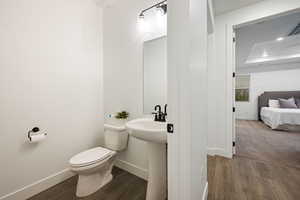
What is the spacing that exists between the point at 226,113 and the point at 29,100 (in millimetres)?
2769

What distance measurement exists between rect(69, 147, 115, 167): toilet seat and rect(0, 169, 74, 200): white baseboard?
1.59 ft

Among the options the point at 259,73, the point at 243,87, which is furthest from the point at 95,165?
the point at 259,73

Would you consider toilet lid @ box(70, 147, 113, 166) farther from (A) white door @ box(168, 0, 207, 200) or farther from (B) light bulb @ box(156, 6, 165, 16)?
(B) light bulb @ box(156, 6, 165, 16)

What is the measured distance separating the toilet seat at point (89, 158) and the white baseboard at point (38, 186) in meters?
0.49

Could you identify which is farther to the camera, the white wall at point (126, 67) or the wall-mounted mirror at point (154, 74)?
the white wall at point (126, 67)

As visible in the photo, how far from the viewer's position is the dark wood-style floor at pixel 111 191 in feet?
4.84

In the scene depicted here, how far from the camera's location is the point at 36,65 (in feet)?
5.08

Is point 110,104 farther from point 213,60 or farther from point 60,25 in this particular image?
point 213,60

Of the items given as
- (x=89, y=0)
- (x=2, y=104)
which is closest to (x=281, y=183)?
(x=2, y=104)

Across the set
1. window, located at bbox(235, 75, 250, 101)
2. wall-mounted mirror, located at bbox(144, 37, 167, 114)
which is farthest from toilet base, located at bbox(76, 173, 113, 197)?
window, located at bbox(235, 75, 250, 101)

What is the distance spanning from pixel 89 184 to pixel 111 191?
0.26m

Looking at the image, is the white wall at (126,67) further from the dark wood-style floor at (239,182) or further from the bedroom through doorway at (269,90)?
the bedroom through doorway at (269,90)

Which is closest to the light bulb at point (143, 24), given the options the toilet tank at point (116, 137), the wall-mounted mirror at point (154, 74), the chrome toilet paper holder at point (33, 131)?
the wall-mounted mirror at point (154, 74)

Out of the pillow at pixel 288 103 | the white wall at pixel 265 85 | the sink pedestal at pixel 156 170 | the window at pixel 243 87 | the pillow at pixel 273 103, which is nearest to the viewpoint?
the sink pedestal at pixel 156 170
